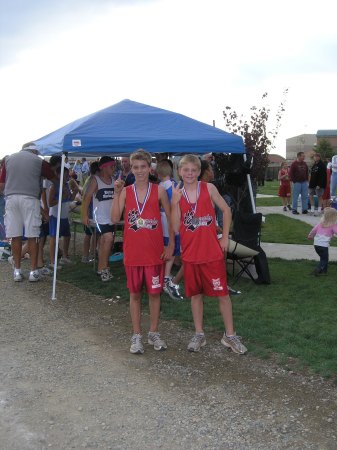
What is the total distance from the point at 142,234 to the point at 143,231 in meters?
0.03

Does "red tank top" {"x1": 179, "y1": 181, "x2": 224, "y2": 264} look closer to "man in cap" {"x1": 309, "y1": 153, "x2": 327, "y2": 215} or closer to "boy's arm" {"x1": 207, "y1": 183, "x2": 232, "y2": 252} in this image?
"boy's arm" {"x1": 207, "y1": 183, "x2": 232, "y2": 252}

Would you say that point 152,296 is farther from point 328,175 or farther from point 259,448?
point 328,175

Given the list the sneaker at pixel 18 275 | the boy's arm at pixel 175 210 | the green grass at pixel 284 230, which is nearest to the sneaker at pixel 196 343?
the boy's arm at pixel 175 210

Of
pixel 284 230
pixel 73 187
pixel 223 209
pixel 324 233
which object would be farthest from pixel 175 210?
pixel 284 230

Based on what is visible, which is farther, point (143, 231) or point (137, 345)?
point (137, 345)

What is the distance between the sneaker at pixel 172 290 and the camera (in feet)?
21.6

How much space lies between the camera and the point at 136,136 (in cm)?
696

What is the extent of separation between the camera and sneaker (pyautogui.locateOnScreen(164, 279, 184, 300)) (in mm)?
6579

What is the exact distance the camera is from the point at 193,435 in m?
3.36

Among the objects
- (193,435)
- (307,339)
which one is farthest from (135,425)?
(307,339)

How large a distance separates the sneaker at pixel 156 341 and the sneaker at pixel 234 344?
56cm

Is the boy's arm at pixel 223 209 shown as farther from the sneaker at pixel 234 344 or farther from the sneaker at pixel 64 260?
the sneaker at pixel 64 260

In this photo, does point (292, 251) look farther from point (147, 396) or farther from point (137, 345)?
point (147, 396)

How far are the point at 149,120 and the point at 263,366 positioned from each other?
14.0 ft
